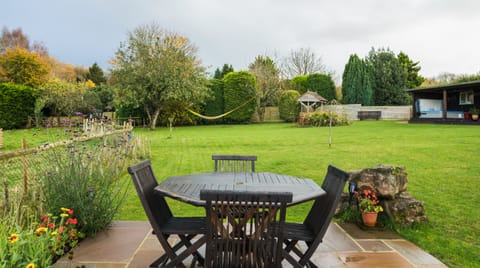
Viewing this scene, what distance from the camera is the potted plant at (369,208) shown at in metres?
3.07

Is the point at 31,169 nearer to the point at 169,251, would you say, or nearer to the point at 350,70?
the point at 169,251

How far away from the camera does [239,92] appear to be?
21.7 metres

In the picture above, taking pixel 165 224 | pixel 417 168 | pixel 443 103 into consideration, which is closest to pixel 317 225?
pixel 165 224

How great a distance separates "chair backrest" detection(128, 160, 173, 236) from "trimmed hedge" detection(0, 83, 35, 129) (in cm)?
1931

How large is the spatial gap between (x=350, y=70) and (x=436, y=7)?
13.1m

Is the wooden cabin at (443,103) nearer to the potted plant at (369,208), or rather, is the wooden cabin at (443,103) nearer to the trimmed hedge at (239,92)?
the trimmed hedge at (239,92)

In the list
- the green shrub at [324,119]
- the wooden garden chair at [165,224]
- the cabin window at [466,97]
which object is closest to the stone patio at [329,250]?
the wooden garden chair at [165,224]

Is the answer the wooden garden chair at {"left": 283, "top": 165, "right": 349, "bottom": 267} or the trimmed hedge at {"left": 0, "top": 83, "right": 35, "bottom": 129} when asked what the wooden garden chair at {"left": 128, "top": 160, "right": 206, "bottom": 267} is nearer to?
the wooden garden chair at {"left": 283, "top": 165, "right": 349, "bottom": 267}

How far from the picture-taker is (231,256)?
1.63 metres

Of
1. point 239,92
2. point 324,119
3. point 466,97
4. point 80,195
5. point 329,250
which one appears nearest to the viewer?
point 329,250

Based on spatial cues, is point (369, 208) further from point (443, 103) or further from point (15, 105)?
point (15, 105)

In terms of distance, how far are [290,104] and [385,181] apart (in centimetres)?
1842

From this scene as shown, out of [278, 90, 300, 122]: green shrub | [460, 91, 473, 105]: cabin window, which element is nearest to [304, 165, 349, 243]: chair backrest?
[278, 90, 300, 122]: green shrub

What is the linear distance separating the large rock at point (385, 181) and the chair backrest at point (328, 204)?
1.17 meters
